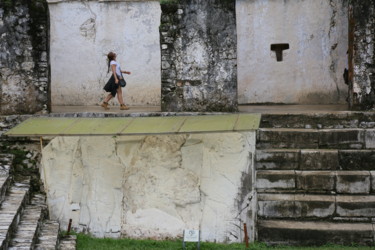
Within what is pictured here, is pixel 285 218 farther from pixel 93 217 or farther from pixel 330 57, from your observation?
pixel 330 57

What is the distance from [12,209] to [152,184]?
168 centimetres

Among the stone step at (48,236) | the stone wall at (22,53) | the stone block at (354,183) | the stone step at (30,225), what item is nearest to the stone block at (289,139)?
the stone block at (354,183)

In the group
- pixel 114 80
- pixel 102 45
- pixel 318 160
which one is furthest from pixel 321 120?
pixel 102 45

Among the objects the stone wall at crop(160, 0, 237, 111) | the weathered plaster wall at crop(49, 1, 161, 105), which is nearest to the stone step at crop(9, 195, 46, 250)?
the stone wall at crop(160, 0, 237, 111)

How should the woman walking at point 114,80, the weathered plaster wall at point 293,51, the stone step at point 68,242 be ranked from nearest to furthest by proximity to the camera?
the stone step at point 68,242, the woman walking at point 114,80, the weathered plaster wall at point 293,51

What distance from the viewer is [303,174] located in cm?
810

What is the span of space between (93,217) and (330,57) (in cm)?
630

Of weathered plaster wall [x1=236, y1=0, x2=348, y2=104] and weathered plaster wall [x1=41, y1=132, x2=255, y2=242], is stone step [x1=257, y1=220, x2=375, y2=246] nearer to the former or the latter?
weathered plaster wall [x1=41, y1=132, x2=255, y2=242]

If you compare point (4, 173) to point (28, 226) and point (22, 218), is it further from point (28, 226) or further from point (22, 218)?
point (28, 226)

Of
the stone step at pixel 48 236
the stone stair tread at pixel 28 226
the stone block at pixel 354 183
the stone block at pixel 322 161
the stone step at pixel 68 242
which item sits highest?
the stone block at pixel 322 161

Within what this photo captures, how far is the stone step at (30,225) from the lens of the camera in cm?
688

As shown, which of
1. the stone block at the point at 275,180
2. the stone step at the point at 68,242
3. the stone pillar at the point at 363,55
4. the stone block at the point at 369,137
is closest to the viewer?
the stone step at the point at 68,242

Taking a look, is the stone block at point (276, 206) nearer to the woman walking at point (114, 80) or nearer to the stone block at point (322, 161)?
the stone block at point (322, 161)

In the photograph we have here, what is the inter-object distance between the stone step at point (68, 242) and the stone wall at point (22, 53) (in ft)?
7.02
